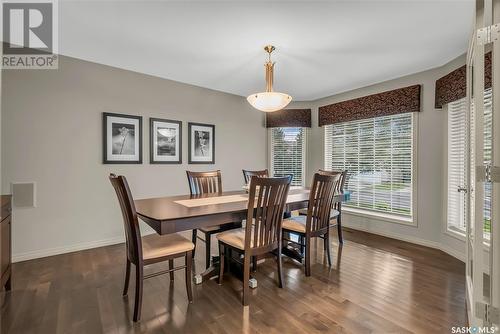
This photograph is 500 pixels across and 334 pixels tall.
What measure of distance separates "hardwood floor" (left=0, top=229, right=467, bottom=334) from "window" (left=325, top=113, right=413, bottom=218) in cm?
118

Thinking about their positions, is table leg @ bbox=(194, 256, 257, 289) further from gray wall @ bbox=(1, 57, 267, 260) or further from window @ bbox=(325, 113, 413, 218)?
window @ bbox=(325, 113, 413, 218)

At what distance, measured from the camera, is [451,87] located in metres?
2.96

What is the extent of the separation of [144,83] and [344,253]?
366cm

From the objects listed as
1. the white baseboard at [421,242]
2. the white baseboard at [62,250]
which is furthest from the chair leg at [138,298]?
the white baseboard at [421,242]

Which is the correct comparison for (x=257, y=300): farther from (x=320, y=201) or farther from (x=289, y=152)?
(x=289, y=152)

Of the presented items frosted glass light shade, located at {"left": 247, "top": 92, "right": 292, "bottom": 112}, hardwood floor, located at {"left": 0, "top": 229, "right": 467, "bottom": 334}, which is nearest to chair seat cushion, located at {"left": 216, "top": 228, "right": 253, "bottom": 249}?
hardwood floor, located at {"left": 0, "top": 229, "right": 467, "bottom": 334}

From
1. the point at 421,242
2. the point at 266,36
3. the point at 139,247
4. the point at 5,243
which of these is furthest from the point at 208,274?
the point at 421,242

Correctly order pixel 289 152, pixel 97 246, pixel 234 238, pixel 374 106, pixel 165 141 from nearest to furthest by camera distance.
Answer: pixel 234 238 → pixel 97 246 → pixel 165 141 → pixel 374 106 → pixel 289 152

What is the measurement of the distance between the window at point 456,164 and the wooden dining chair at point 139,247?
10.6 ft

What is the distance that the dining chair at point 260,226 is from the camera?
201cm

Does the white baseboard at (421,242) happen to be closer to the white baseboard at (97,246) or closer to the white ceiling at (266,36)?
the white baseboard at (97,246)

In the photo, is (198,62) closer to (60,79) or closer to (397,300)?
(60,79)

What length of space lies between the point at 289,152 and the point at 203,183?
2436 mm

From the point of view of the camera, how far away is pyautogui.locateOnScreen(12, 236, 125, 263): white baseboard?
280cm
